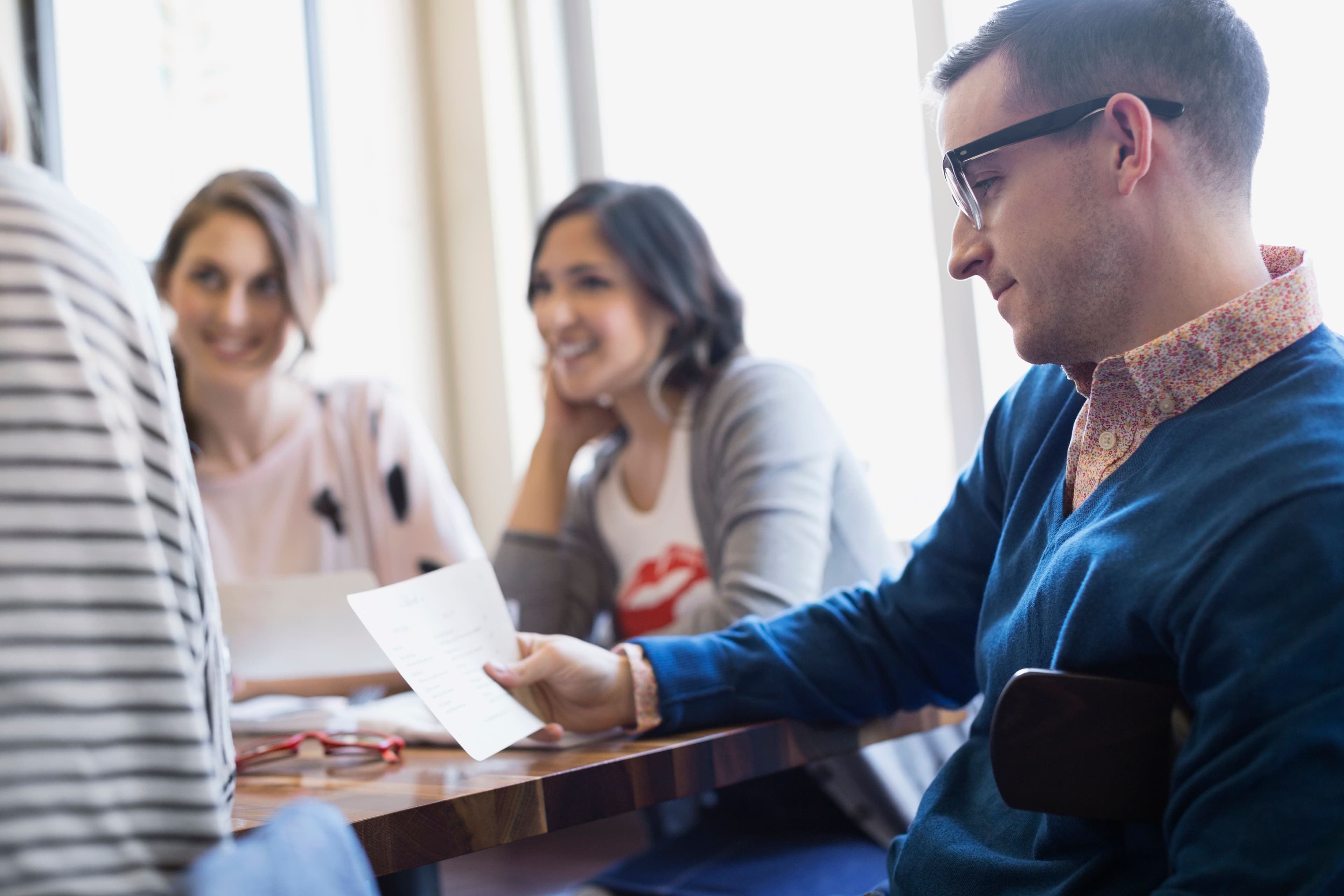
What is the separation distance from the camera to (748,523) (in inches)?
56.6

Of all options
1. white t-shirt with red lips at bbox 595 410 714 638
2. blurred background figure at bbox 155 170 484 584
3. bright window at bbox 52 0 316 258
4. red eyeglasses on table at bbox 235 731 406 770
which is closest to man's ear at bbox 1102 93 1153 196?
red eyeglasses on table at bbox 235 731 406 770

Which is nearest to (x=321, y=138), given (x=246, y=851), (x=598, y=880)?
(x=598, y=880)

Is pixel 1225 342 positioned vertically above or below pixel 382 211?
below

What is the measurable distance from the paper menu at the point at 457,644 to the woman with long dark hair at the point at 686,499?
14.0 inches

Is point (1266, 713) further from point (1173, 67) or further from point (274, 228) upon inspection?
point (274, 228)

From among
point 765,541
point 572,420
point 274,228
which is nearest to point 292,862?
point 765,541

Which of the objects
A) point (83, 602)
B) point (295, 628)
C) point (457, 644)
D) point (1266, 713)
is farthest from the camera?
point (295, 628)

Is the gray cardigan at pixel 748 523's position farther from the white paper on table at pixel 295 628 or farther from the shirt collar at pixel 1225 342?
the shirt collar at pixel 1225 342

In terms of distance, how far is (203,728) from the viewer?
54cm

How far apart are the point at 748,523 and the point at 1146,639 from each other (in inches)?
29.5

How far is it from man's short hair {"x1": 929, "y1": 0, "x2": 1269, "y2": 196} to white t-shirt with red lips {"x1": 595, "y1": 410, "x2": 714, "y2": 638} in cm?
92

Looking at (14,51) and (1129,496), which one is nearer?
(1129,496)

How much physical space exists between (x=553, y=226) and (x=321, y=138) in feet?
4.08

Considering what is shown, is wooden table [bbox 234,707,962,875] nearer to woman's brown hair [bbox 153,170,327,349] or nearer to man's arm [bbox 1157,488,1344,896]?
man's arm [bbox 1157,488,1344,896]
